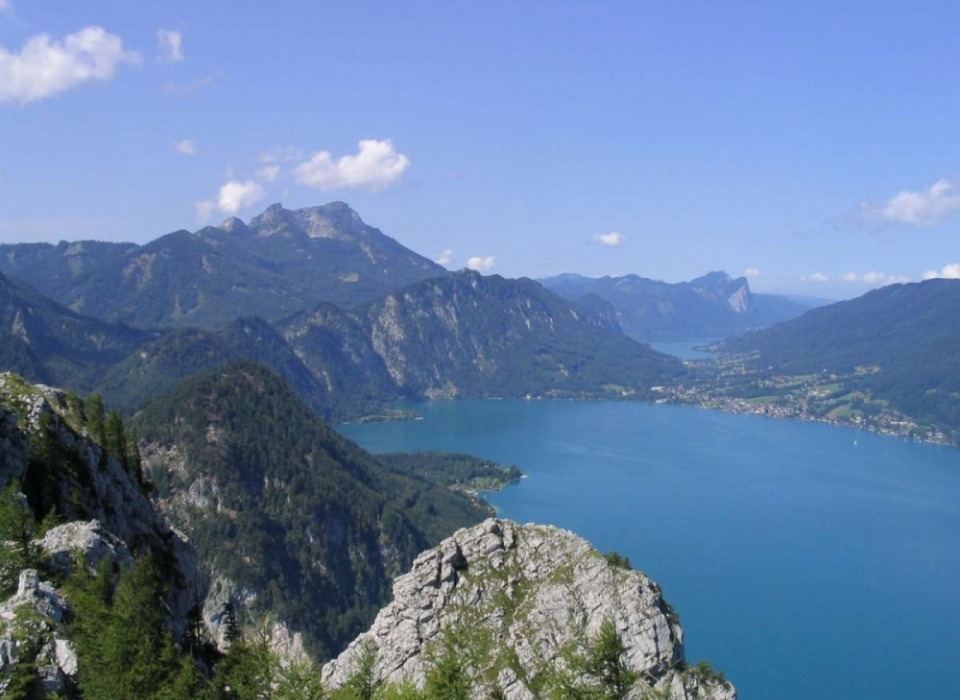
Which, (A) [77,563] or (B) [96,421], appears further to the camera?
(B) [96,421]

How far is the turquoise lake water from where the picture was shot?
90062 mm

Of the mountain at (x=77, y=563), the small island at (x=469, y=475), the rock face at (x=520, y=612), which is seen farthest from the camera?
the small island at (x=469, y=475)

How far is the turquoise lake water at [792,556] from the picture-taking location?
90062 millimetres

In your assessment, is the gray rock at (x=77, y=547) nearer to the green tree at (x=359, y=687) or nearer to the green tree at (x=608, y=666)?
the green tree at (x=359, y=687)

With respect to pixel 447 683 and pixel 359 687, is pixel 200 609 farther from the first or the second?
pixel 447 683

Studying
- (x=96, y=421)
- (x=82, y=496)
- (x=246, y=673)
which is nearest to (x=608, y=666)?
(x=246, y=673)

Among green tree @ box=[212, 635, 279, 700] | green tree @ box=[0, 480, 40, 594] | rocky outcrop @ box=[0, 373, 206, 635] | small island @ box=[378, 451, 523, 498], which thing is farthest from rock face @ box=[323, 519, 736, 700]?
small island @ box=[378, 451, 523, 498]

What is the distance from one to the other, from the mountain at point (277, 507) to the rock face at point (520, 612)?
5908 centimetres

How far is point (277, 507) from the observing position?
127000mm

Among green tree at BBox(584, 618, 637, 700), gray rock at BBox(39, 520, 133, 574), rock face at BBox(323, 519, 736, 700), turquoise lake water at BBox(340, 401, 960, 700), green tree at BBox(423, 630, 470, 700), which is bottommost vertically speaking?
turquoise lake water at BBox(340, 401, 960, 700)

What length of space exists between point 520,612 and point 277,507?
9008 cm

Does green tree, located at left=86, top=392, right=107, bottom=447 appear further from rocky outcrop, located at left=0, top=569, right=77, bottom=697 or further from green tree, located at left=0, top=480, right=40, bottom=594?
rocky outcrop, located at left=0, top=569, right=77, bottom=697

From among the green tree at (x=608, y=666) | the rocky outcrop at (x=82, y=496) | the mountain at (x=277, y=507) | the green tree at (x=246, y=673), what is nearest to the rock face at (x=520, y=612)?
the rocky outcrop at (x=82, y=496)

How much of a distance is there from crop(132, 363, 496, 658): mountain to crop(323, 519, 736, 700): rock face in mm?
59076
